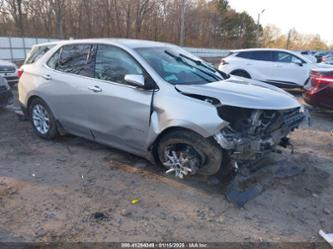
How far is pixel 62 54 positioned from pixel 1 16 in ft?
89.8

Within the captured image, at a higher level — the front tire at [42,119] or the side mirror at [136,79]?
the side mirror at [136,79]

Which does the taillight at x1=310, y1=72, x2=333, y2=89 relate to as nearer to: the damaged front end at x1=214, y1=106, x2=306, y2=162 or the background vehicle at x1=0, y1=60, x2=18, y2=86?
the damaged front end at x1=214, y1=106, x2=306, y2=162

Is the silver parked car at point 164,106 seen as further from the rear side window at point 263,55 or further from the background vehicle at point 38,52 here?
the rear side window at point 263,55

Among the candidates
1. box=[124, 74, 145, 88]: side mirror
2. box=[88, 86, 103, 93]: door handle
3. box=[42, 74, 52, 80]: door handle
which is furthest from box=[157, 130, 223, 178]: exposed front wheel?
box=[42, 74, 52, 80]: door handle

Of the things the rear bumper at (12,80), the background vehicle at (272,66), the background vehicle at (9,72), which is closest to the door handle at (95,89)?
the background vehicle at (9,72)

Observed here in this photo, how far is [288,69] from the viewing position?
34.8ft

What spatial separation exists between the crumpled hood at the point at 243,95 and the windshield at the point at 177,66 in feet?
0.84

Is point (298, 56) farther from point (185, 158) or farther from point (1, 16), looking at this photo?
point (1, 16)

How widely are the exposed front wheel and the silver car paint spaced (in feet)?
0.44

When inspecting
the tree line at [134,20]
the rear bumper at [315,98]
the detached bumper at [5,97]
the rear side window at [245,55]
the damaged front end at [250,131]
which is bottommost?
the detached bumper at [5,97]

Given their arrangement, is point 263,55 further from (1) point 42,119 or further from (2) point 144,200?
(2) point 144,200

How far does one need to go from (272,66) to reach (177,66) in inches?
300

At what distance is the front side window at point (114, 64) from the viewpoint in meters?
4.02

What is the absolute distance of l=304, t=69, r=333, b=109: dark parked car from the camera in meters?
6.79
